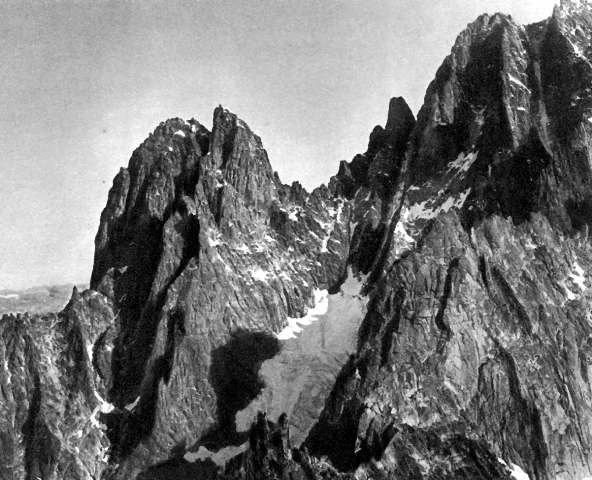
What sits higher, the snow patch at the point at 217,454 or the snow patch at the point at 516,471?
the snow patch at the point at 217,454

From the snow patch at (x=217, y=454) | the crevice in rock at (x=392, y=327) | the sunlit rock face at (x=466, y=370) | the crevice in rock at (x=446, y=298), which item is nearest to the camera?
the sunlit rock face at (x=466, y=370)

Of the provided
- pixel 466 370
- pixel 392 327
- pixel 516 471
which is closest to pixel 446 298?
pixel 392 327

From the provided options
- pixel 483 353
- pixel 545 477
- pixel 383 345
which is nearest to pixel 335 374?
pixel 383 345

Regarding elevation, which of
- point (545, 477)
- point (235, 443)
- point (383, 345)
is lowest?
point (545, 477)

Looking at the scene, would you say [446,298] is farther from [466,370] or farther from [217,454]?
[217,454]

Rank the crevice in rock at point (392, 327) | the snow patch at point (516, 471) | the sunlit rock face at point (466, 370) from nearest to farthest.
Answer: the snow patch at point (516, 471) < the sunlit rock face at point (466, 370) < the crevice in rock at point (392, 327)

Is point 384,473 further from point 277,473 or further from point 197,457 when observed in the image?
point 197,457

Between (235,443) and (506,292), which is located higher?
(506,292)

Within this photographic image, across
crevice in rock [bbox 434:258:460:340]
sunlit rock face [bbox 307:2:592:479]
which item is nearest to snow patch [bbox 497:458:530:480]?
sunlit rock face [bbox 307:2:592:479]

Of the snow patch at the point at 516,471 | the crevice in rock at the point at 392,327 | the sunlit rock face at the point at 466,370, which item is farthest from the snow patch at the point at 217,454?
the snow patch at the point at 516,471

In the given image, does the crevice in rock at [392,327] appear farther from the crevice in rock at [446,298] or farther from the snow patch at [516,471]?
the snow patch at [516,471]

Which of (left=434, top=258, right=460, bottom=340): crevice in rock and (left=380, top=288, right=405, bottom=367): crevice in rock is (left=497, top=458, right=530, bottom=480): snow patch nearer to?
(left=434, top=258, right=460, bottom=340): crevice in rock
